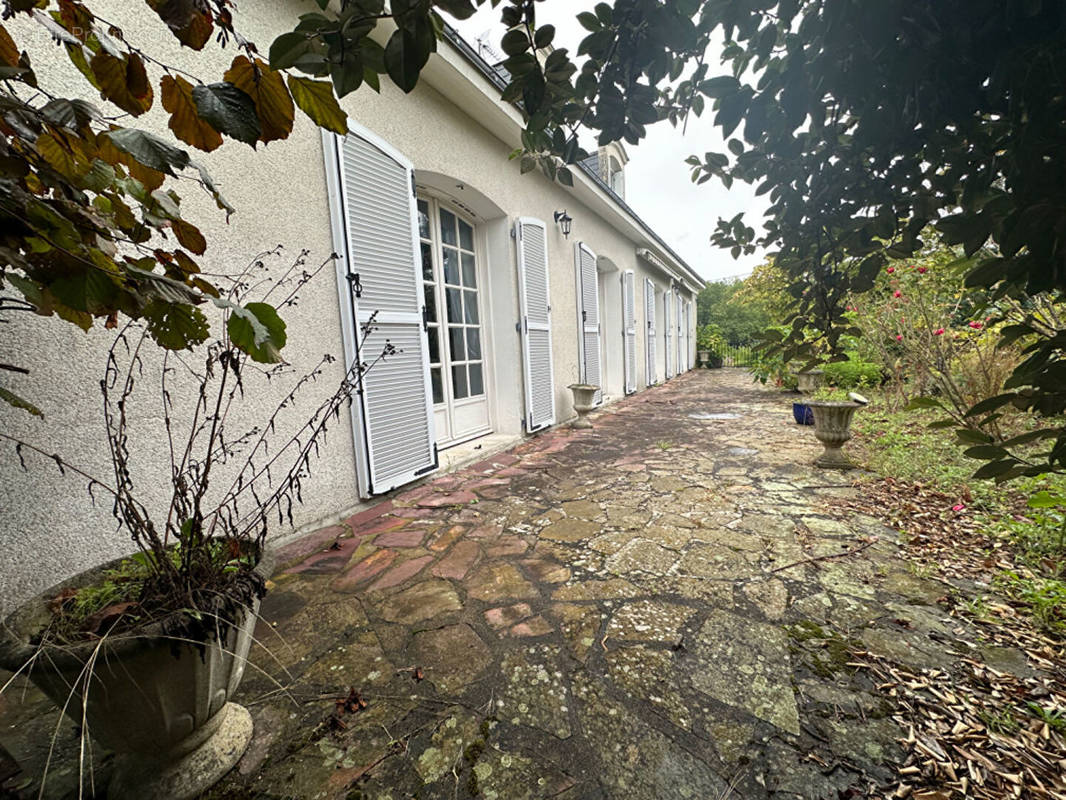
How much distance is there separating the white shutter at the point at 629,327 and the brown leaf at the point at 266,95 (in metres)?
7.41

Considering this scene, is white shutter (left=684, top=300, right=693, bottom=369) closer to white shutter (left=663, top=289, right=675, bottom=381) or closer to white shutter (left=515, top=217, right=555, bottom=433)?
white shutter (left=663, top=289, right=675, bottom=381)

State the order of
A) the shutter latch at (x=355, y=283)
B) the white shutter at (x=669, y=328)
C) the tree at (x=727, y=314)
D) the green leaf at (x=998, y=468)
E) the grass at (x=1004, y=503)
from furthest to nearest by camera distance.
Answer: the tree at (x=727, y=314) → the white shutter at (x=669, y=328) → the shutter latch at (x=355, y=283) → the grass at (x=1004, y=503) → the green leaf at (x=998, y=468)

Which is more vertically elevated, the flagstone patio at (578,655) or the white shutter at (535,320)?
the white shutter at (535,320)

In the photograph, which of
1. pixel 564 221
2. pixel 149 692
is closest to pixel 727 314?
pixel 564 221

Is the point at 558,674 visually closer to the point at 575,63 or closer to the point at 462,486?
the point at 575,63

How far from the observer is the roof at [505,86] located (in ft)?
10.3

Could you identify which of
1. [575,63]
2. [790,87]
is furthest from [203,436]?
[790,87]

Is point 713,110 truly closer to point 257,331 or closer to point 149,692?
point 257,331

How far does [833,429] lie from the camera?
3.35 metres

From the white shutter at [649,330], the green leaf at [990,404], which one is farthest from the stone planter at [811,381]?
the green leaf at [990,404]

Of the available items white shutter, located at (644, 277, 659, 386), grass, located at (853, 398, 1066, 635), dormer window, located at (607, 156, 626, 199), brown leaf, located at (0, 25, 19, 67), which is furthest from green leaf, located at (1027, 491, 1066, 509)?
dormer window, located at (607, 156, 626, 199)

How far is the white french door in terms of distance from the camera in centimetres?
379

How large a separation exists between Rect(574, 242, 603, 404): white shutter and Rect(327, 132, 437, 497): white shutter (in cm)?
319

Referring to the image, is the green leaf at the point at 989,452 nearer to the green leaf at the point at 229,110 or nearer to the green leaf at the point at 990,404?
the green leaf at the point at 990,404
